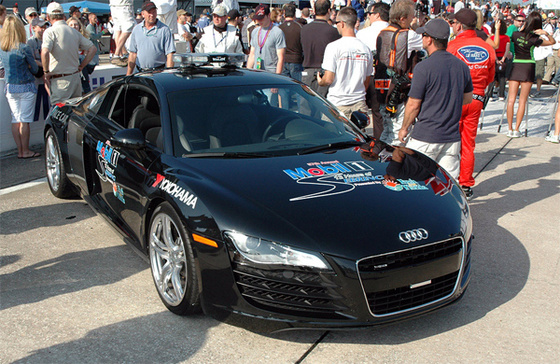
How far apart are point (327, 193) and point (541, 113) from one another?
995cm

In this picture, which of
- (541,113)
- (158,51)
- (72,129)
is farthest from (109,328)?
(541,113)

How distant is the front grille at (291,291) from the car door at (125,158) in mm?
1157

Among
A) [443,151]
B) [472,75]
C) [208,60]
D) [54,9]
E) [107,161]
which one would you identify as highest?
[54,9]

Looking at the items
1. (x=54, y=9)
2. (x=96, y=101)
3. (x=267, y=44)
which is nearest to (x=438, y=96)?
(x=96, y=101)

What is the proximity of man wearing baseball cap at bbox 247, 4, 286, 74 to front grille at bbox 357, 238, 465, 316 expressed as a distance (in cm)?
608

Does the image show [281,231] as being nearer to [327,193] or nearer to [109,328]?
[327,193]

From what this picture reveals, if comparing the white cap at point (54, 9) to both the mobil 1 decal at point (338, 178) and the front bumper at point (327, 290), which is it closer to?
the mobil 1 decal at point (338, 178)

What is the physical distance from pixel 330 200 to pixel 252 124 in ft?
3.71

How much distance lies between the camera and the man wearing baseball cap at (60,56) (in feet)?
25.0

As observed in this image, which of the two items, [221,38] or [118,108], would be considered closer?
[118,108]

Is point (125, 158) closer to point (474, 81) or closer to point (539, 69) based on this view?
point (474, 81)

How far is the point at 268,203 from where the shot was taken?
325cm

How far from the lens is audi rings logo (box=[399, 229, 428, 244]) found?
10.1ft

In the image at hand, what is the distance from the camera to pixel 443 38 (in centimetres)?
487
